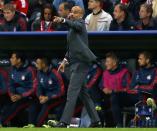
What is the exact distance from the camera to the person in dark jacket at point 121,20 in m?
13.1

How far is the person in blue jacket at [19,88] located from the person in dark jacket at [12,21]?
1.89ft

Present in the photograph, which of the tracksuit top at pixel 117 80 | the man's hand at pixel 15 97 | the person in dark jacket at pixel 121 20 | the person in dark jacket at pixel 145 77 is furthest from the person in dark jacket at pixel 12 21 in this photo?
the person in dark jacket at pixel 145 77

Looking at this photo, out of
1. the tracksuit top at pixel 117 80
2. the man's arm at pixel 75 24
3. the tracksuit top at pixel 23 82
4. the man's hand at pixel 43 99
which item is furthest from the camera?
the tracksuit top at pixel 23 82

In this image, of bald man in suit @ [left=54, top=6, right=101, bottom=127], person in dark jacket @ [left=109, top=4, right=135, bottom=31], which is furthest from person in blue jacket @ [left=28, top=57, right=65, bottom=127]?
bald man in suit @ [left=54, top=6, right=101, bottom=127]

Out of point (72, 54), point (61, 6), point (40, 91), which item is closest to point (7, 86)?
point (40, 91)

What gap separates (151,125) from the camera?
12281 millimetres

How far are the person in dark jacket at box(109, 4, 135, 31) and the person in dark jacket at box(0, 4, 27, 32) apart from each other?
1.85m

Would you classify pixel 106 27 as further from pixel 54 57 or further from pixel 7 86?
pixel 7 86

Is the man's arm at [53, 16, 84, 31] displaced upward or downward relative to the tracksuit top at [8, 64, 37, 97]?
upward

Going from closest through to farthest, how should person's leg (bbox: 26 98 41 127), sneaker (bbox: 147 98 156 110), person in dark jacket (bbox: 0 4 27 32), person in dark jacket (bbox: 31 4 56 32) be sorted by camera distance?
sneaker (bbox: 147 98 156 110) → person's leg (bbox: 26 98 41 127) → person in dark jacket (bbox: 31 4 56 32) → person in dark jacket (bbox: 0 4 27 32)

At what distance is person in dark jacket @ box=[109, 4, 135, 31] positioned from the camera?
13148 millimetres

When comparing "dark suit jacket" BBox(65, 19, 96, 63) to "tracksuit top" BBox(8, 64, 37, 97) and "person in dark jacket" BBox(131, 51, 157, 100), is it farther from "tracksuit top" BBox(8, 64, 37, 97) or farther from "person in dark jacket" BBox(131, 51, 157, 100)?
"tracksuit top" BBox(8, 64, 37, 97)

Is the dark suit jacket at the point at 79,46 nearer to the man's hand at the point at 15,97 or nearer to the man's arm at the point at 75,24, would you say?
the man's arm at the point at 75,24

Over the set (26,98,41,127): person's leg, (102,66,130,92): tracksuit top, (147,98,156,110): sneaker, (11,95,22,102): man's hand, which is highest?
(102,66,130,92): tracksuit top
